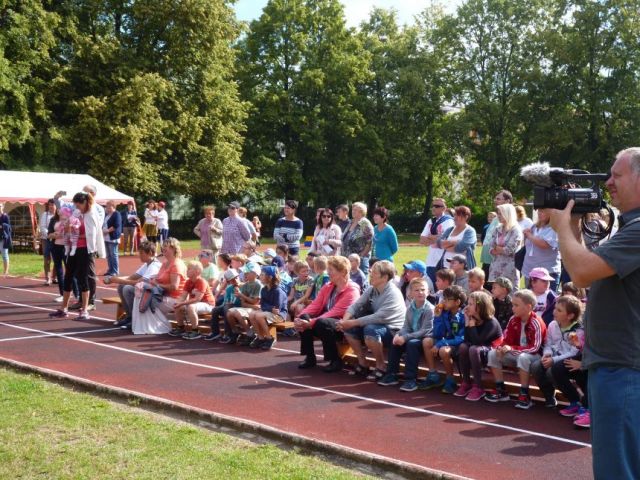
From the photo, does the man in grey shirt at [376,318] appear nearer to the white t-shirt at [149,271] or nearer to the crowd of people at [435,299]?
the crowd of people at [435,299]

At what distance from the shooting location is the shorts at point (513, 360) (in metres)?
6.98

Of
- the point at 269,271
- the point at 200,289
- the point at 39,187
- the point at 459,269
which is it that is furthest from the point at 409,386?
the point at 39,187

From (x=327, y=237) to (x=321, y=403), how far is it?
5.55 m

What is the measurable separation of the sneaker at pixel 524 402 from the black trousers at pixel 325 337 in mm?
2439

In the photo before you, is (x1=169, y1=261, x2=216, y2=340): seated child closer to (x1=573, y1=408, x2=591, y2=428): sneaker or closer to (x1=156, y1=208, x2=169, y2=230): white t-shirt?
(x1=573, y1=408, x2=591, y2=428): sneaker

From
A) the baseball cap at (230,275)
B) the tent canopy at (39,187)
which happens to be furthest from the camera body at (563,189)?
the tent canopy at (39,187)

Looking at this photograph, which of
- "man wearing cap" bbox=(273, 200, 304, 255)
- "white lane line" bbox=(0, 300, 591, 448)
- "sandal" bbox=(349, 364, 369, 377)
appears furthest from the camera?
"man wearing cap" bbox=(273, 200, 304, 255)

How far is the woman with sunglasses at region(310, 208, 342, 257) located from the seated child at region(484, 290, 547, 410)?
5138 millimetres

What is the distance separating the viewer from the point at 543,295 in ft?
26.8

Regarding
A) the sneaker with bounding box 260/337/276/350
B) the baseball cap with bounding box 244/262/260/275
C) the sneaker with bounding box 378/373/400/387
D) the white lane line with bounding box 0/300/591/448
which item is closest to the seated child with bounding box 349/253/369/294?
the baseball cap with bounding box 244/262/260/275

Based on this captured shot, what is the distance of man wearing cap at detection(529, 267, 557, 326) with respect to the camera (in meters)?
8.00

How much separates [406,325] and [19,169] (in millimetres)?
27175

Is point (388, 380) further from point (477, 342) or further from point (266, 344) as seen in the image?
point (266, 344)

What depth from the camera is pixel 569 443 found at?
19.4 feet
